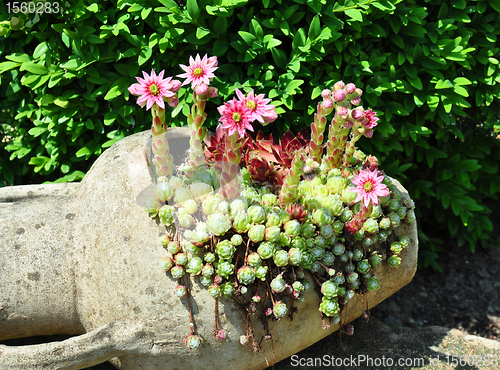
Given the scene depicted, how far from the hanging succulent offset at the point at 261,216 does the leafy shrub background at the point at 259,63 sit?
0.62m

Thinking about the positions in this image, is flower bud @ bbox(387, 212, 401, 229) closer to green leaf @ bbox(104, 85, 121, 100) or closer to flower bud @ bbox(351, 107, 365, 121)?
flower bud @ bbox(351, 107, 365, 121)

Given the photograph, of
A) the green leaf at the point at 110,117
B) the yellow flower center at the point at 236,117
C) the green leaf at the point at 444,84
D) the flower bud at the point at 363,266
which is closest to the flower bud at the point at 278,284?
the flower bud at the point at 363,266

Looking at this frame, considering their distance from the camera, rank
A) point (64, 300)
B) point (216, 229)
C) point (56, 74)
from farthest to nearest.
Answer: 1. point (56, 74)
2. point (64, 300)
3. point (216, 229)

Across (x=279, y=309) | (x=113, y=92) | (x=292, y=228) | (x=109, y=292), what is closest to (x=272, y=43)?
(x=113, y=92)

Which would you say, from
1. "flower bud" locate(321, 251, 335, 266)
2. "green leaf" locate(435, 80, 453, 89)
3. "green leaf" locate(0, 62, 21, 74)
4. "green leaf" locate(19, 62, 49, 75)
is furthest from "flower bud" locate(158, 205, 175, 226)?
"green leaf" locate(435, 80, 453, 89)

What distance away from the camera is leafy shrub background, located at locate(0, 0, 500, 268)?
8.20ft

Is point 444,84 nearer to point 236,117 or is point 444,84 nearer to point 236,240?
point 236,117

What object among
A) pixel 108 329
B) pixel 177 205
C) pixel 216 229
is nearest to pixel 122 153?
pixel 177 205

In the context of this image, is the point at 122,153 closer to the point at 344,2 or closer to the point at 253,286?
the point at 253,286

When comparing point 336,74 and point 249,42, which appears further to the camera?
point 336,74

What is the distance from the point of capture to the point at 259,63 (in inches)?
105

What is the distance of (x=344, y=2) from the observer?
2.47m

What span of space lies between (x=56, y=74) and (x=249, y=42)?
1.27 m

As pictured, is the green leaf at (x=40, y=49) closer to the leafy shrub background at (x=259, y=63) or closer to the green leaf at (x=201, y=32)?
the leafy shrub background at (x=259, y=63)
